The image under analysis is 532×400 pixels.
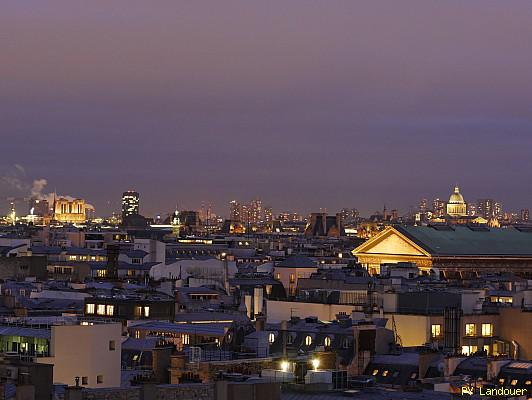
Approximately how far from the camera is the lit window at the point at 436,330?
77.2 meters

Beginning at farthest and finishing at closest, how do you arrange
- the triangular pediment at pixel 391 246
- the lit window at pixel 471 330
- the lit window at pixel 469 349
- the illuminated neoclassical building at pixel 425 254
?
1. the triangular pediment at pixel 391 246
2. the illuminated neoclassical building at pixel 425 254
3. the lit window at pixel 471 330
4. the lit window at pixel 469 349

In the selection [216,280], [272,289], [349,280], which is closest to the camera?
[349,280]

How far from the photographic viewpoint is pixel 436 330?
77.7 m

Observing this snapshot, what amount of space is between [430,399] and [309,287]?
219 ft

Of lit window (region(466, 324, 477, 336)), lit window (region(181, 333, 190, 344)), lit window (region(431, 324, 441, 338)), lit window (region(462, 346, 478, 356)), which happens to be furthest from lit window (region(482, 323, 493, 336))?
lit window (region(181, 333, 190, 344))

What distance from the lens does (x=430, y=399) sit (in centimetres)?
4756

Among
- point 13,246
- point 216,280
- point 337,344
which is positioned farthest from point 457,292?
point 13,246

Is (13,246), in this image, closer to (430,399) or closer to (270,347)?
(270,347)

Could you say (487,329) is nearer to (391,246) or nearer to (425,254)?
(425,254)

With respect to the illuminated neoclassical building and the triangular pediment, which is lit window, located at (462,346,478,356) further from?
the triangular pediment

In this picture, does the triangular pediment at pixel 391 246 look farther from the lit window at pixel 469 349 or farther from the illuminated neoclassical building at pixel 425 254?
the lit window at pixel 469 349

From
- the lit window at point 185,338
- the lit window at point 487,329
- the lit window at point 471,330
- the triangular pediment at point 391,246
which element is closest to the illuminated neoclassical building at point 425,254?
the triangular pediment at point 391,246

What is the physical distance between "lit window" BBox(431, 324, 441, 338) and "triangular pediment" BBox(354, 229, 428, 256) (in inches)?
4441

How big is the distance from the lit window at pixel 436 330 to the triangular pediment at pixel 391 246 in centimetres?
11281
